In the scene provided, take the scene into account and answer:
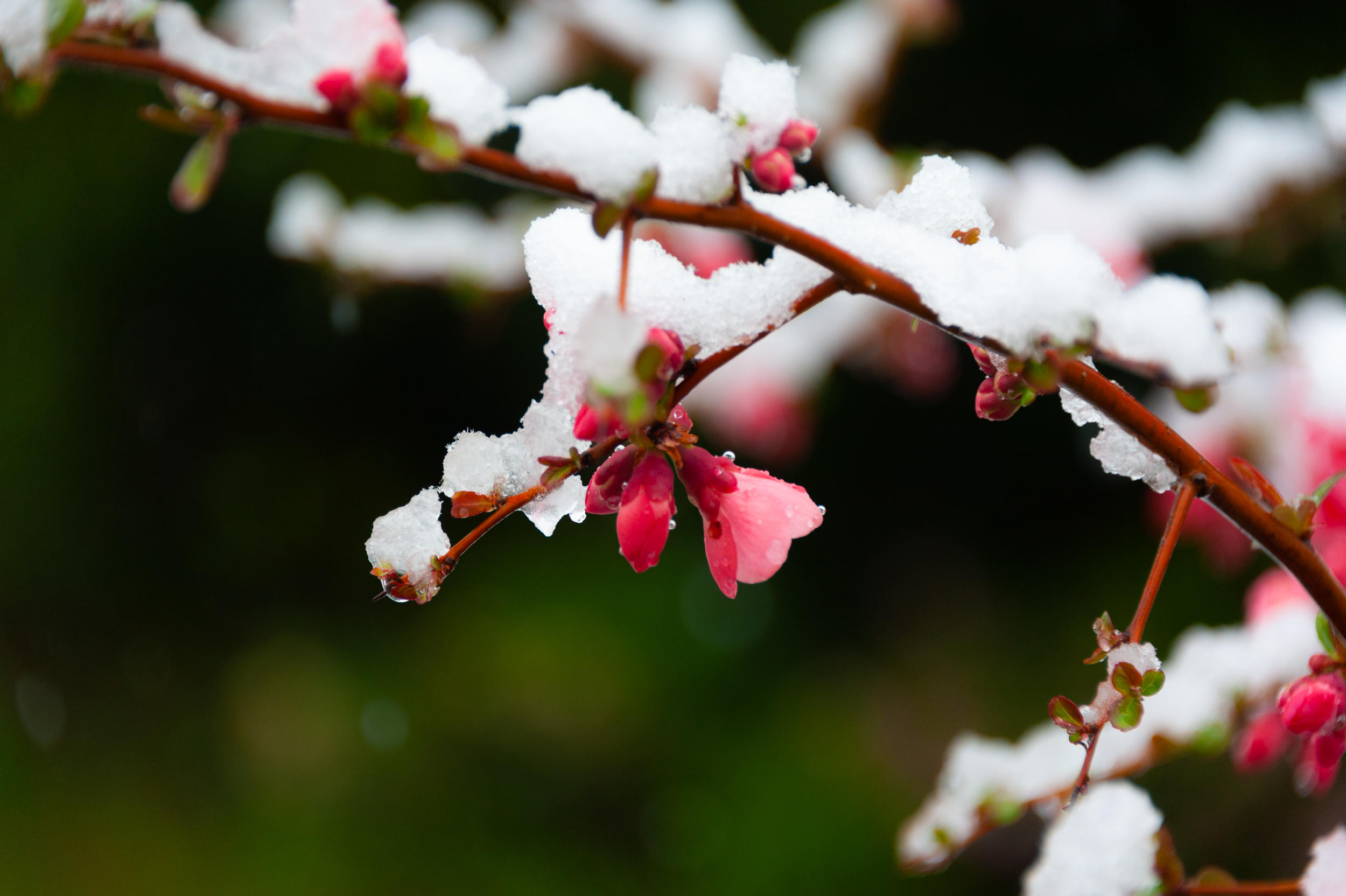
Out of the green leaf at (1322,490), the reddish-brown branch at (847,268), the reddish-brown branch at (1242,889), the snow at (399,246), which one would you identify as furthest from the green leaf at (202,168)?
the snow at (399,246)

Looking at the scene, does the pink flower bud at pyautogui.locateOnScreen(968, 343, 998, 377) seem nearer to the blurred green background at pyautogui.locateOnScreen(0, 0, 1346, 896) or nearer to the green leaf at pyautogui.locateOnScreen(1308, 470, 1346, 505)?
the green leaf at pyautogui.locateOnScreen(1308, 470, 1346, 505)

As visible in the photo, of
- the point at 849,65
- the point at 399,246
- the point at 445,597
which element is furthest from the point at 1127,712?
the point at 445,597

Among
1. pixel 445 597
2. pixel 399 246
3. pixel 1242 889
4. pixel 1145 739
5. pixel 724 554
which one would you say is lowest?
pixel 445 597

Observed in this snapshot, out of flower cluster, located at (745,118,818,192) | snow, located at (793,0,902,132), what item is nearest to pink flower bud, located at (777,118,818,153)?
flower cluster, located at (745,118,818,192)

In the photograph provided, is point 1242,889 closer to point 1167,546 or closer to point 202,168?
point 1167,546

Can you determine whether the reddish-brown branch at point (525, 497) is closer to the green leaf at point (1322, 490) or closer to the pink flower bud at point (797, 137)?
the pink flower bud at point (797, 137)

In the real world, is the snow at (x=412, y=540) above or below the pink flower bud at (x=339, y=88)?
below
